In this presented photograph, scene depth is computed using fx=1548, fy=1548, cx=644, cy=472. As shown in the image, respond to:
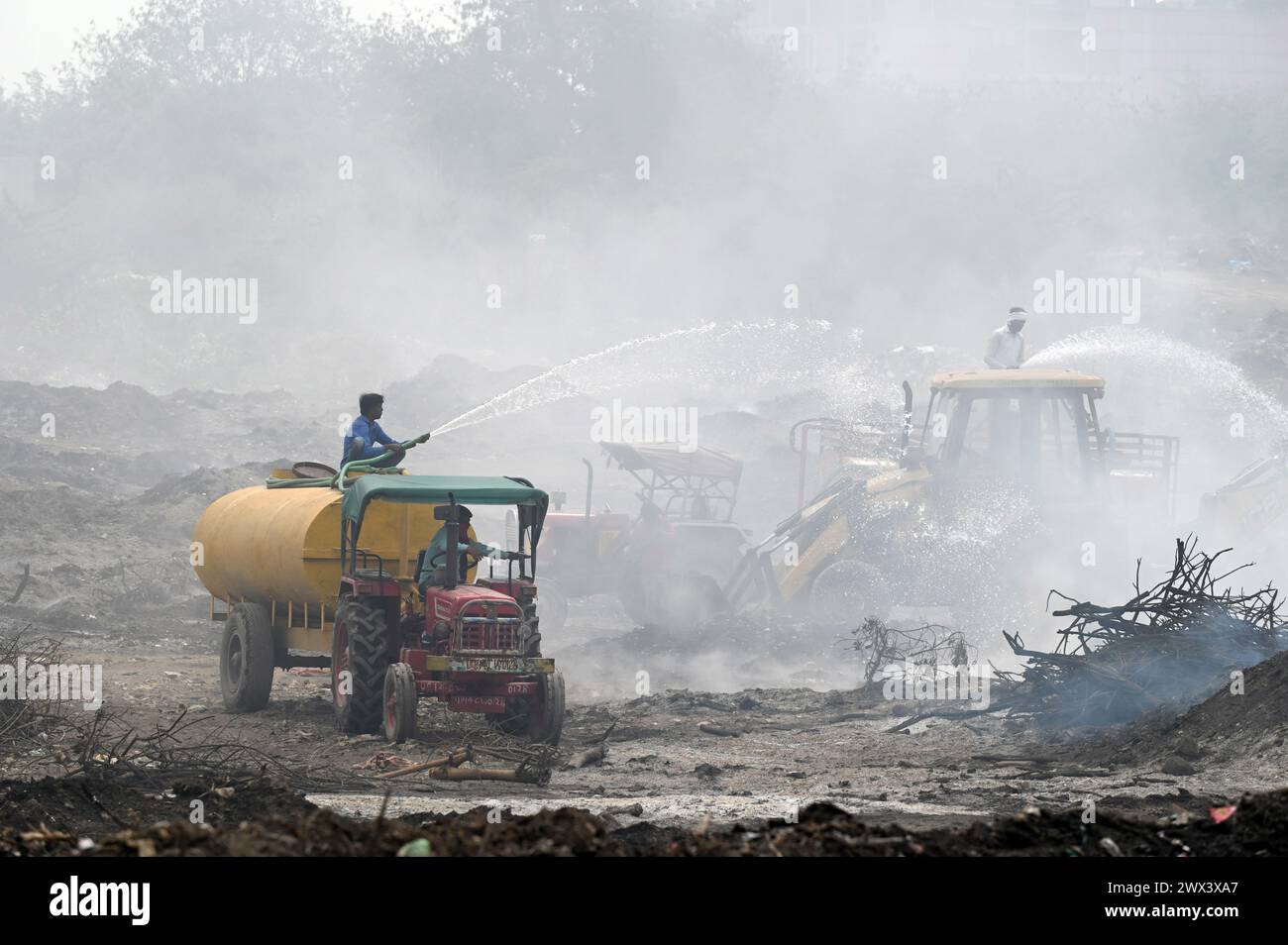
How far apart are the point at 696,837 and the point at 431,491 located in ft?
20.1

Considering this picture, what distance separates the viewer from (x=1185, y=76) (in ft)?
209

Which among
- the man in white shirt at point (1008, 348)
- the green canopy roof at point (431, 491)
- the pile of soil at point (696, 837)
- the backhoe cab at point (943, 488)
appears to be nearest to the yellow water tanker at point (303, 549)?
the green canopy roof at point (431, 491)

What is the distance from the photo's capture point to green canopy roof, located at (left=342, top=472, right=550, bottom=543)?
1147 cm

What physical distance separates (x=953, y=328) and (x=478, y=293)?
15090 mm

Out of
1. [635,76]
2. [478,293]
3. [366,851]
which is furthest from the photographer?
[635,76]

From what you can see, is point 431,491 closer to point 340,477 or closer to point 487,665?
point 340,477

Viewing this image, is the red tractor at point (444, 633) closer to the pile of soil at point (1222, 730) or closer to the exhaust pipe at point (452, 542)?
the exhaust pipe at point (452, 542)

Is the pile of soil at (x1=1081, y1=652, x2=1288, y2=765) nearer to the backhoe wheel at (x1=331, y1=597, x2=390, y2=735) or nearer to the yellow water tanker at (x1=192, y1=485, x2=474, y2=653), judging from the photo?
the backhoe wheel at (x1=331, y1=597, x2=390, y2=735)

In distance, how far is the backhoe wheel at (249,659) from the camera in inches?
505

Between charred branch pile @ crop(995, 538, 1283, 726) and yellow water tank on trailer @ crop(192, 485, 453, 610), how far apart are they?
4853mm

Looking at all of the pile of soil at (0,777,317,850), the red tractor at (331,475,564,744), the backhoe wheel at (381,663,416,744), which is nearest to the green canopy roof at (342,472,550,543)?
the red tractor at (331,475,564,744)

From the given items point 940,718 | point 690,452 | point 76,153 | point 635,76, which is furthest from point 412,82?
point 940,718

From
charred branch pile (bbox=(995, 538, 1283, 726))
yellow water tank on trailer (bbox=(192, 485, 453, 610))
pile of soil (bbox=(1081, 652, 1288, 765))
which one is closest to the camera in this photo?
pile of soil (bbox=(1081, 652, 1288, 765))
